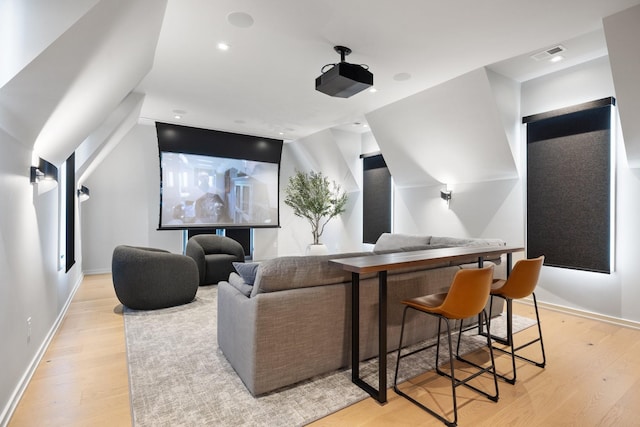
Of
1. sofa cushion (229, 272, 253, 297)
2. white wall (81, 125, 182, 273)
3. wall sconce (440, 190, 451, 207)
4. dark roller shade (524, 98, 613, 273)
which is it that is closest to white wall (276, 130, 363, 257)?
wall sconce (440, 190, 451, 207)

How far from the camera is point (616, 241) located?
369 cm

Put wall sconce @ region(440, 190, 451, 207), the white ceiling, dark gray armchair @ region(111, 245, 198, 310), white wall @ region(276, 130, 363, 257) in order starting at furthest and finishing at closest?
white wall @ region(276, 130, 363, 257) → wall sconce @ region(440, 190, 451, 207) → dark gray armchair @ region(111, 245, 198, 310) → the white ceiling

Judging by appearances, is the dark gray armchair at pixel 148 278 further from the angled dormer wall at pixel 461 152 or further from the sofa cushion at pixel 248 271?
the angled dormer wall at pixel 461 152

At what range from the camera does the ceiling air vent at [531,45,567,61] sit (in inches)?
139

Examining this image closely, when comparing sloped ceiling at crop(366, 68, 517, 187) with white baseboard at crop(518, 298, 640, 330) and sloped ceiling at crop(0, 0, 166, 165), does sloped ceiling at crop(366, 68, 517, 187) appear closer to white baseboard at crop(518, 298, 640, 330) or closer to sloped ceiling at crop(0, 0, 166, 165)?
white baseboard at crop(518, 298, 640, 330)

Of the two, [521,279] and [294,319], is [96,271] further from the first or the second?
[521,279]

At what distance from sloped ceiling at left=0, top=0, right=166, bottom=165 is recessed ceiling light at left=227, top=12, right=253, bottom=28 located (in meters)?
0.55

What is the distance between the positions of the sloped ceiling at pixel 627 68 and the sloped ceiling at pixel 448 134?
1187mm

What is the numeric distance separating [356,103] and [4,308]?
4705 millimetres

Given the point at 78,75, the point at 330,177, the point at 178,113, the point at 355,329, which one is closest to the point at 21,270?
the point at 78,75

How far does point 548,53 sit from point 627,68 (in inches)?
31.9

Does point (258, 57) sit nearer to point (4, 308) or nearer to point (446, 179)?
point (4, 308)

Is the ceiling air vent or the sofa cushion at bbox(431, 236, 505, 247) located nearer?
the ceiling air vent

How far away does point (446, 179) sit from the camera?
5.68 meters
